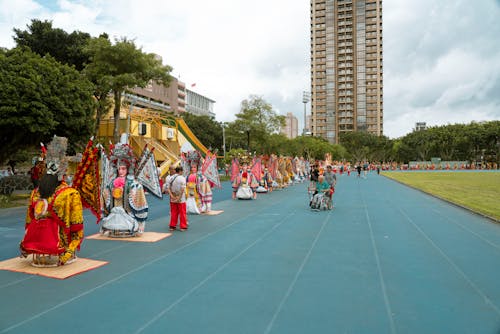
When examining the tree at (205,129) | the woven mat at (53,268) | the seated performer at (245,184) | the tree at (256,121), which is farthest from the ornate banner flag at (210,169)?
the tree at (205,129)

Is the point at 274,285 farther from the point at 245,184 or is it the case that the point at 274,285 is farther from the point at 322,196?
the point at 245,184

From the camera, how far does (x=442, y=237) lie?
869cm

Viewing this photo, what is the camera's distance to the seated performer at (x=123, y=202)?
866 centimetres

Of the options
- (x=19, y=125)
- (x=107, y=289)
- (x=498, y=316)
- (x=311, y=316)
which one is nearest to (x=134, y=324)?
(x=107, y=289)

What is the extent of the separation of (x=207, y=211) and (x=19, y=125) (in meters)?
7.89

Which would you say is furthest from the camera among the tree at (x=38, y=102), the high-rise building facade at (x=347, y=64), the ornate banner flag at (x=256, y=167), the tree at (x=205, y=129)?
the high-rise building facade at (x=347, y=64)

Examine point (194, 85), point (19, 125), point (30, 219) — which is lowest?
point (30, 219)

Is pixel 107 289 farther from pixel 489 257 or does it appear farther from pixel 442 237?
pixel 442 237

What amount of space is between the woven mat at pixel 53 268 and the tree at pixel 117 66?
14.5 metres

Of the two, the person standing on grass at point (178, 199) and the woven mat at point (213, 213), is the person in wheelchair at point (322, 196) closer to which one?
the woven mat at point (213, 213)

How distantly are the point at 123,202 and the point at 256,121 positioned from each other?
26784mm

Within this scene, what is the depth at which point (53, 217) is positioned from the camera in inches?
242

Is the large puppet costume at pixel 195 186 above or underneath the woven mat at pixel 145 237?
above

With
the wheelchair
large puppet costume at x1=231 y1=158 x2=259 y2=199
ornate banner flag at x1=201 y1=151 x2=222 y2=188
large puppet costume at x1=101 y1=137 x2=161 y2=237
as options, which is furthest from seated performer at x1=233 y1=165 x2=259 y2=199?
large puppet costume at x1=101 y1=137 x2=161 y2=237
